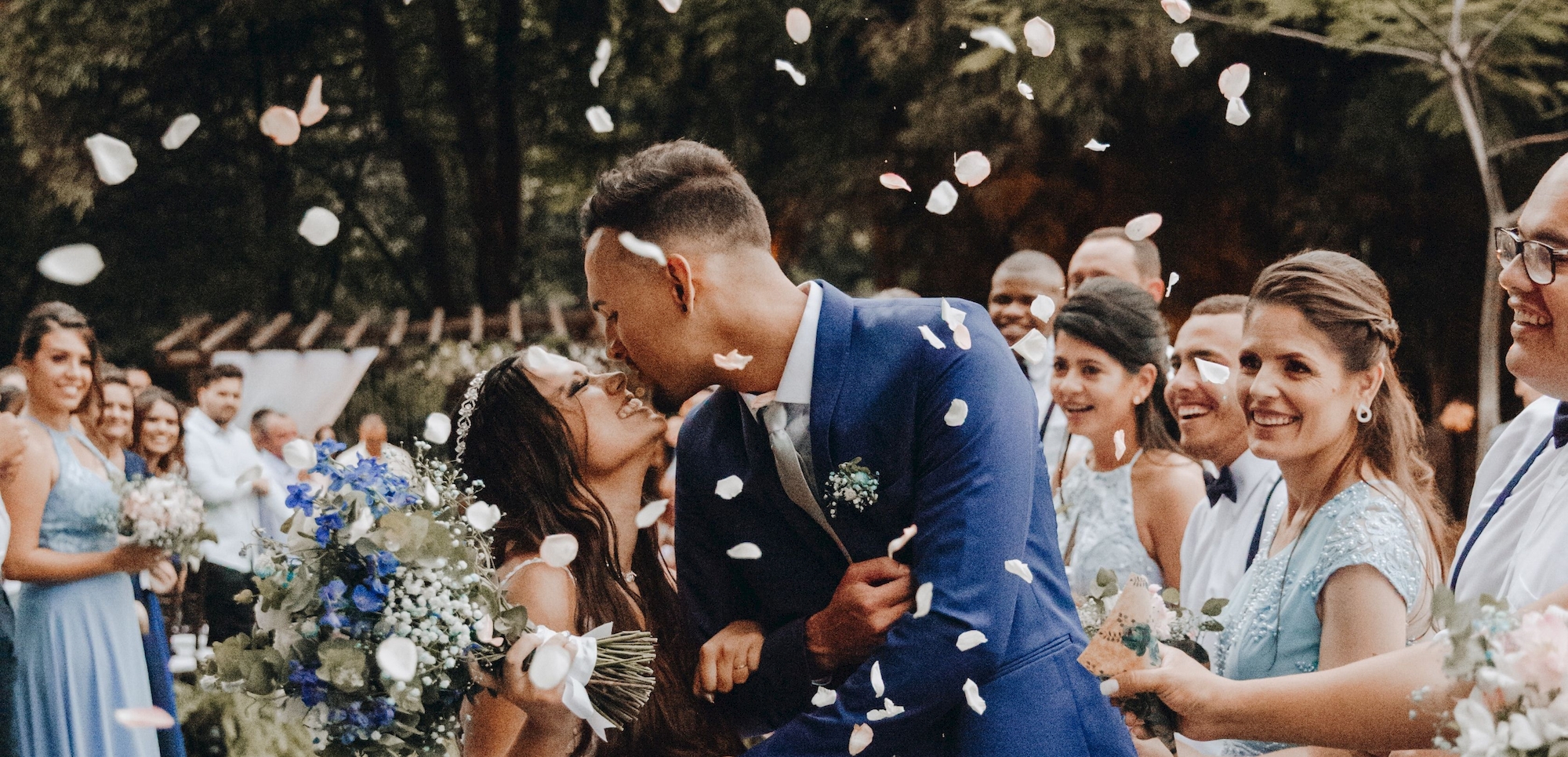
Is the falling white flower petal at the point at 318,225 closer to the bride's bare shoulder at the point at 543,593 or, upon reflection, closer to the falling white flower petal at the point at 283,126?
the falling white flower petal at the point at 283,126

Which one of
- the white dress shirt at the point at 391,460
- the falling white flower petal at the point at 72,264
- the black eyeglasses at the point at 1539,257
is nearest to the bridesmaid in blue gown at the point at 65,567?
the falling white flower petal at the point at 72,264

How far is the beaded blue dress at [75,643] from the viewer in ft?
19.4

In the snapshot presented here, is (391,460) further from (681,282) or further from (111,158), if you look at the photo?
Answer: (111,158)

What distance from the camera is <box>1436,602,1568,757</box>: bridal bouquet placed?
1.66 metres

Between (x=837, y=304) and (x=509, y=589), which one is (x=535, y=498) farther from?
(x=837, y=304)

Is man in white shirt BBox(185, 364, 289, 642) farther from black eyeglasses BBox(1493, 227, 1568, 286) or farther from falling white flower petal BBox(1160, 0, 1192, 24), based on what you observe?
black eyeglasses BBox(1493, 227, 1568, 286)

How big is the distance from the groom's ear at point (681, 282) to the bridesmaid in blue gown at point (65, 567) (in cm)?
455

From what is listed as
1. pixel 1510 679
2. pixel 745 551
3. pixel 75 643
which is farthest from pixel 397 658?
pixel 75 643

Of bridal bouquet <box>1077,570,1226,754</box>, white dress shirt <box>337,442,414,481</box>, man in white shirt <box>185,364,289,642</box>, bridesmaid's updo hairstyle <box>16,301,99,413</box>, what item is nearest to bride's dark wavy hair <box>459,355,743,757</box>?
white dress shirt <box>337,442,414,481</box>

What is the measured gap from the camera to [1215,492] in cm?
365

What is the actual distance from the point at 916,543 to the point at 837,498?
0.50ft

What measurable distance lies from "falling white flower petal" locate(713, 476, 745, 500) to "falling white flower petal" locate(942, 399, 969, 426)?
1.37 ft

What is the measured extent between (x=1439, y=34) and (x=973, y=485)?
280 inches

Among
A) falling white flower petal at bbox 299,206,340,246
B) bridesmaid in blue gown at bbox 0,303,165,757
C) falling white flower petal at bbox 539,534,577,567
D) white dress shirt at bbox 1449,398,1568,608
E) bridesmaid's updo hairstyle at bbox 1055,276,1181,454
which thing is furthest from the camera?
bridesmaid in blue gown at bbox 0,303,165,757
